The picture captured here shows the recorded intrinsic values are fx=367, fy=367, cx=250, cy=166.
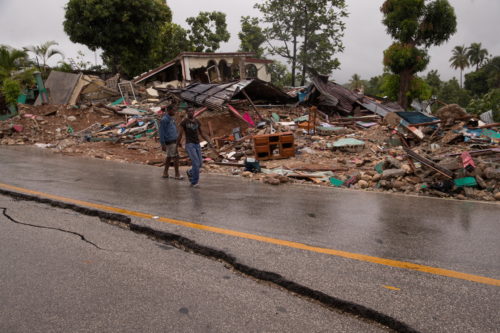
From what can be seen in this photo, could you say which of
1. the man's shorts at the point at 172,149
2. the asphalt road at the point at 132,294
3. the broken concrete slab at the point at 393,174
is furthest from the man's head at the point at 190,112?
the broken concrete slab at the point at 393,174

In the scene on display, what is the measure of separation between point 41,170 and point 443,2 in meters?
25.4

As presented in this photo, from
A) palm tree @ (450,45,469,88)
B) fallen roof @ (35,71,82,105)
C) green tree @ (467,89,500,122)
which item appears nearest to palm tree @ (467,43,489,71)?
palm tree @ (450,45,469,88)

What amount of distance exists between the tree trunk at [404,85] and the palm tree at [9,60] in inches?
1022

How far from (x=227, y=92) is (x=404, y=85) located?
14.9 m

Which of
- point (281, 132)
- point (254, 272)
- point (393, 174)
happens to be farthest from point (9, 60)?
point (254, 272)

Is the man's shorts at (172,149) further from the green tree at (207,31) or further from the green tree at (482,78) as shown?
the green tree at (482,78)

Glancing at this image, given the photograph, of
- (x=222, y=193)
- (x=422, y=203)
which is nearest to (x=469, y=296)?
(x=422, y=203)

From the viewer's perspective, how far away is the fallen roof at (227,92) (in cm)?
1664

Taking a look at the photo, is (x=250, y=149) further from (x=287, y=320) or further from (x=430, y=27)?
(x=430, y=27)

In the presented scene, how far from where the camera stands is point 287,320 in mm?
2658

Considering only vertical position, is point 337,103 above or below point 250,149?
above

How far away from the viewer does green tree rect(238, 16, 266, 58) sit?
36750mm

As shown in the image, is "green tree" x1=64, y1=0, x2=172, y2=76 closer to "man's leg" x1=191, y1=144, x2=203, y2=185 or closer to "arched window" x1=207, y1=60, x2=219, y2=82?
"arched window" x1=207, y1=60, x2=219, y2=82

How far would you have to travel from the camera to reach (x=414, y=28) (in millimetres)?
24203
